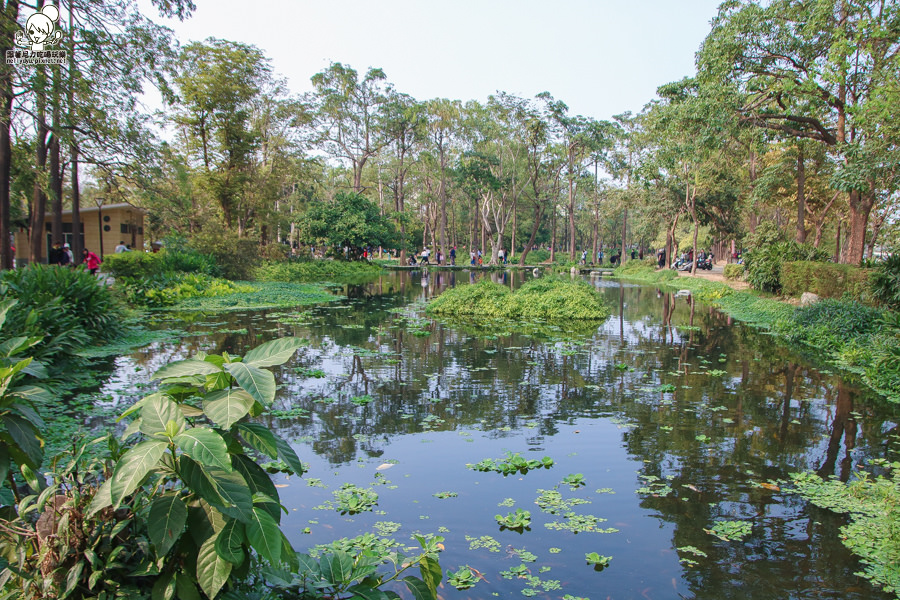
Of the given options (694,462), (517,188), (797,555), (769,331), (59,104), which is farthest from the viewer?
(517,188)

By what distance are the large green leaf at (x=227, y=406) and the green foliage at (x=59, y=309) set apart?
22.4ft

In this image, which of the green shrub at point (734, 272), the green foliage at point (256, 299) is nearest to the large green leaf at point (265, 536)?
the green foliage at point (256, 299)

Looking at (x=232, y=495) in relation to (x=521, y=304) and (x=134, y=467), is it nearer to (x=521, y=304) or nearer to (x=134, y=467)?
(x=134, y=467)

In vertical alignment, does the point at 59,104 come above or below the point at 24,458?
above

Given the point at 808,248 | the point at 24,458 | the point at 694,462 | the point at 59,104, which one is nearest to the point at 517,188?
the point at 808,248

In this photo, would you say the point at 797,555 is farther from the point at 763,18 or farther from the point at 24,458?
the point at 763,18

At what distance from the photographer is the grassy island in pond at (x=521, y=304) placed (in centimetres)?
1571

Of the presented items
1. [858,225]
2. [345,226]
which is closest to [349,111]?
[345,226]

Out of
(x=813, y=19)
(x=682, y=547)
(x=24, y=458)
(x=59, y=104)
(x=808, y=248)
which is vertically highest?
(x=813, y=19)

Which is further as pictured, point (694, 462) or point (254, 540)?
point (694, 462)

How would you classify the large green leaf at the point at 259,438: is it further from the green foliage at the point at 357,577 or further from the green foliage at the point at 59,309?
the green foliage at the point at 59,309

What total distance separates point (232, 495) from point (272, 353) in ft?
1.76

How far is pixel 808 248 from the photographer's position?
20438mm

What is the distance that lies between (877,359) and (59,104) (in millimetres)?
16963
